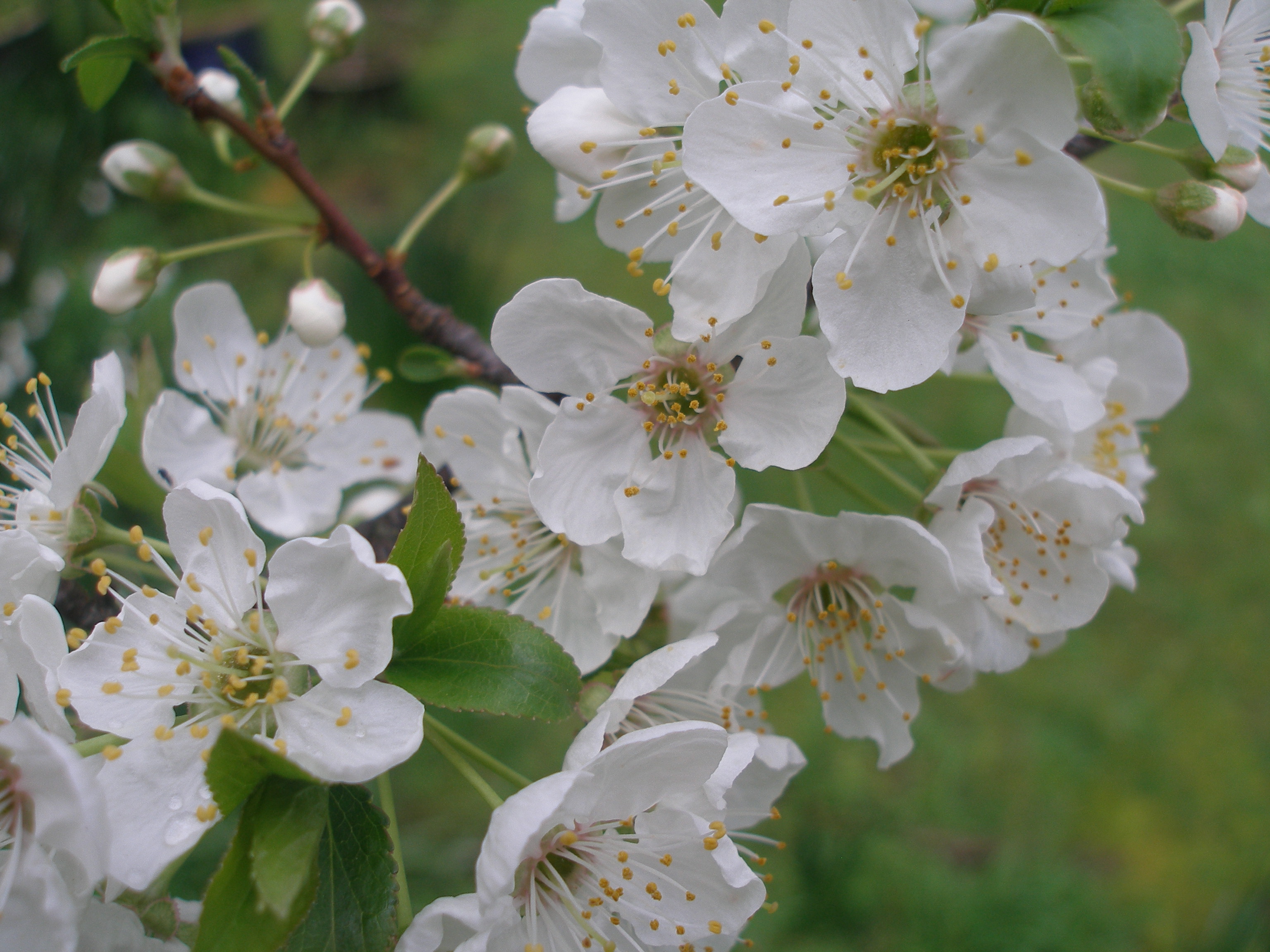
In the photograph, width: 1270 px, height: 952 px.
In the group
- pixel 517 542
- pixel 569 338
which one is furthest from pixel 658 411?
pixel 517 542

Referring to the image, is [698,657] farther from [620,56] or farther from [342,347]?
[342,347]

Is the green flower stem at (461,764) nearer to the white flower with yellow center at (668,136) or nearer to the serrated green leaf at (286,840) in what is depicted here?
the serrated green leaf at (286,840)

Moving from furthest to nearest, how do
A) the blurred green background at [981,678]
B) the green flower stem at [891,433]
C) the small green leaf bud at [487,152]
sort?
the blurred green background at [981,678] < the small green leaf bud at [487,152] < the green flower stem at [891,433]

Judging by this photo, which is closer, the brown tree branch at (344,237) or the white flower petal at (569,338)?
the white flower petal at (569,338)

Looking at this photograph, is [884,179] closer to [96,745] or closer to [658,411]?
[658,411]

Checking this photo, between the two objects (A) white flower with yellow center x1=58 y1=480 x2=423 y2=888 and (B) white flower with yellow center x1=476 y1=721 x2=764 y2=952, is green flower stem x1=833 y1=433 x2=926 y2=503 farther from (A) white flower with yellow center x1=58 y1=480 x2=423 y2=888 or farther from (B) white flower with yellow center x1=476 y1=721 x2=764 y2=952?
(A) white flower with yellow center x1=58 y1=480 x2=423 y2=888

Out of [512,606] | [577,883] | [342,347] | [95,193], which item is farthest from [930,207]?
[95,193]

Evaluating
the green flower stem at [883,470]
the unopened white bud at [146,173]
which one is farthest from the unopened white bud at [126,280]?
the green flower stem at [883,470]
